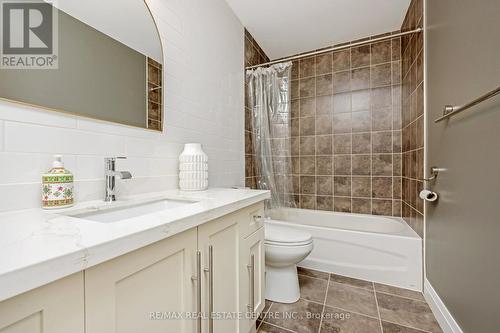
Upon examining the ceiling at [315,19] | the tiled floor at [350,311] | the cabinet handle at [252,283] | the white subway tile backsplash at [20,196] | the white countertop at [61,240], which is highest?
the ceiling at [315,19]

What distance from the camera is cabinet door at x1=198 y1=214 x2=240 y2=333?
0.76 meters

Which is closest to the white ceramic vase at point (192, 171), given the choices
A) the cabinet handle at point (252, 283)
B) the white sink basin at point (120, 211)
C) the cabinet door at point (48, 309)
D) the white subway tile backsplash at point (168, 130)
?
the white subway tile backsplash at point (168, 130)

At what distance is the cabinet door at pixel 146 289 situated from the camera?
45 centimetres

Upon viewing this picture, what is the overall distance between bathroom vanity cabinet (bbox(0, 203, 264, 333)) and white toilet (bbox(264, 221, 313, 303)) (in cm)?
35

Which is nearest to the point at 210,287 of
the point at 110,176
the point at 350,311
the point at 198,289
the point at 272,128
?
the point at 198,289

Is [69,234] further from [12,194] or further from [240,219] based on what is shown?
[240,219]

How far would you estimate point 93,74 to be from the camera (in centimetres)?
92

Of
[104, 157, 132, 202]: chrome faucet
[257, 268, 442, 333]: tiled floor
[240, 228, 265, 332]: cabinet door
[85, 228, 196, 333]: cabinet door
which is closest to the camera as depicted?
[85, 228, 196, 333]: cabinet door

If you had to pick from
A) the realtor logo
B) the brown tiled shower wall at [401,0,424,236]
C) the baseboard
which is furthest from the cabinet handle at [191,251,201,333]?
the brown tiled shower wall at [401,0,424,236]

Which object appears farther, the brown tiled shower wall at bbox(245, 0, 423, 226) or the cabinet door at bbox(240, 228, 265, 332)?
the brown tiled shower wall at bbox(245, 0, 423, 226)

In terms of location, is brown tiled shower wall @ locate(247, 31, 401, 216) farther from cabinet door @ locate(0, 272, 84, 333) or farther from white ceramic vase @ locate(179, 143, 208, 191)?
cabinet door @ locate(0, 272, 84, 333)

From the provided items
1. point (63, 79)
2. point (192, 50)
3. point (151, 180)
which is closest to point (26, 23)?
point (63, 79)

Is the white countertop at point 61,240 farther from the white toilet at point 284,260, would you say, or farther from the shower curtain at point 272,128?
the shower curtain at point 272,128

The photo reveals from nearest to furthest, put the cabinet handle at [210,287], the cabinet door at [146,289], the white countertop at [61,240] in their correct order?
the white countertop at [61,240], the cabinet door at [146,289], the cabinet handle at [210,287]
